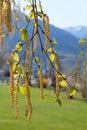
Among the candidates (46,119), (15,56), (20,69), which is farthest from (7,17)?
(46,119)

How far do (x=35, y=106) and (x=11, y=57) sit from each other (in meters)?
17.5

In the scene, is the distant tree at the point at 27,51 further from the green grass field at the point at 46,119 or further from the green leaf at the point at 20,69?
the green grass field at the point at 46,119

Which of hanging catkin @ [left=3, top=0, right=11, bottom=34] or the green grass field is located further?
the green grass field

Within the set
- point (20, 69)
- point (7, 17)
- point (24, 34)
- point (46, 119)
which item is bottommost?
point (46, 119)

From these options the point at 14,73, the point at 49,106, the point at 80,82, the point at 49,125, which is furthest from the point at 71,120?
the point at 14,73

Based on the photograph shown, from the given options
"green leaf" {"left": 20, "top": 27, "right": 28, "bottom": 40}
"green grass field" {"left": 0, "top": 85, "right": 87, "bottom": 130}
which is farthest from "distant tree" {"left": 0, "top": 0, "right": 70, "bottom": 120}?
"green grass field" {"left": 0, "top": 85, "right": 87, "bottom": 130}

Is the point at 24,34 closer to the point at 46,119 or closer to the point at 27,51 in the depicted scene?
the point at 27,51

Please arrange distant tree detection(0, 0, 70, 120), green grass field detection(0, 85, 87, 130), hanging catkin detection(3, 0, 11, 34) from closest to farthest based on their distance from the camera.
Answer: distant tree detection(0, 0, 70, 120) → hanging catkin detection(3, 0, 11, 34) → green grass field detection(0, 85, 87, 130)

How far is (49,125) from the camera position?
14.4m

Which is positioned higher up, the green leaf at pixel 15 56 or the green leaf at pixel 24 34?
the green leaf at pixel 24 34

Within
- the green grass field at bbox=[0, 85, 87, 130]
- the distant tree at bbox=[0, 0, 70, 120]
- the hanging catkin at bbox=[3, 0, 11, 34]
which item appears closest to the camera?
the distant tree at bbox=[0, 0, 70, 120]

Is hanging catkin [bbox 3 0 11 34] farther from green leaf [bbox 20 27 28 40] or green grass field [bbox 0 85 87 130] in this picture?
green grass field [bbox 0 85 87 130]

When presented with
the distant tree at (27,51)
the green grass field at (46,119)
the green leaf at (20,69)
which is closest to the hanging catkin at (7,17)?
the distant tree at (27,51)

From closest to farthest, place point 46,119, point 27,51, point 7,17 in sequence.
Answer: point 27,51 < point 7,17 < point 46,119
